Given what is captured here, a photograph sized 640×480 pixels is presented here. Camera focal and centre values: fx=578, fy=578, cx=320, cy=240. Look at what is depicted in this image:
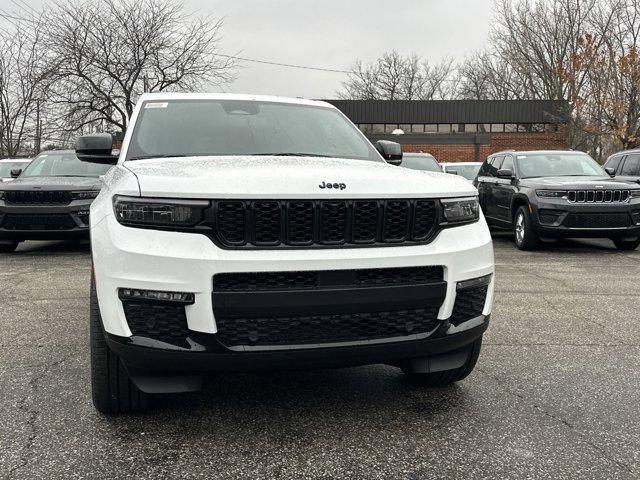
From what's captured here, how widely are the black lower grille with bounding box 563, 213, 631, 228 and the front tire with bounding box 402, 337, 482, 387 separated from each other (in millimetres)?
6412

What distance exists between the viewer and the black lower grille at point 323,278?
242cm

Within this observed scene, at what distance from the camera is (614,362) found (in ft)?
12.7

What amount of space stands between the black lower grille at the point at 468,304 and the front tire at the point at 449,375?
1.06 ft

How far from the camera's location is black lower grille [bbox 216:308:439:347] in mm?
2459

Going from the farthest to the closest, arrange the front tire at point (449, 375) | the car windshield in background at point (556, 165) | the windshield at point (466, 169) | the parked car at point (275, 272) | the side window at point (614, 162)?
the windshield at point (466, 169), the side window at point (614, 162), the car windshield in background at point (556, 165), the front tire at point (449, 375), the parked car at point (275, 272)

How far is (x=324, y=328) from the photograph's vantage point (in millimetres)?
2541

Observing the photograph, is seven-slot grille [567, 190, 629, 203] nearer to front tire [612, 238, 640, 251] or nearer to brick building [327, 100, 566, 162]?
front tire [612, 238, 640, 251]

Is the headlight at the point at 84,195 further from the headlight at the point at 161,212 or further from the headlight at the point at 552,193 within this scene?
the headlight at the point at 552,193

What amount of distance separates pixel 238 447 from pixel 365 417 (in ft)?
2.28

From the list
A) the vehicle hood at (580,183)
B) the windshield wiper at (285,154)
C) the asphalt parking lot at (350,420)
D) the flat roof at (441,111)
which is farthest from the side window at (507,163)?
the flat roof at (441,111)

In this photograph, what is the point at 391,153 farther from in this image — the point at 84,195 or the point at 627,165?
the point at 627,165

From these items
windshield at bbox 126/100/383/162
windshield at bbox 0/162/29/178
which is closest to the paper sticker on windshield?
windshield at bbox 126/100/383/162

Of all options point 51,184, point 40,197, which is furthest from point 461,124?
point 40,197

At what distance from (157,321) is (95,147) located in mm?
1927
